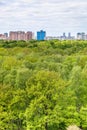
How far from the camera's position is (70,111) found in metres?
38.8

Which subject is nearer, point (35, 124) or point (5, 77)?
point (35, 124)

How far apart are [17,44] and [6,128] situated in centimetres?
9140

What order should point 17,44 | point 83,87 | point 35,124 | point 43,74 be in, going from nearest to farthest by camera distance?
point 35,124
point 43,74
point 83,87
point 17,44

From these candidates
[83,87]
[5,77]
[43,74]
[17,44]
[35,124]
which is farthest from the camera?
[17,44]

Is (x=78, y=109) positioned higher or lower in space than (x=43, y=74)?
lower

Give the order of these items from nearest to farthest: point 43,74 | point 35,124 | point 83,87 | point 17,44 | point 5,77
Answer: point 35,124 < point 43,74 < point 83,87 < point 5,77 < point 17,44

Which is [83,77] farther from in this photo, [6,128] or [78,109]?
[6,128]

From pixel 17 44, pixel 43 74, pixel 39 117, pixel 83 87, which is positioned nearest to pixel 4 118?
pixel 39 117

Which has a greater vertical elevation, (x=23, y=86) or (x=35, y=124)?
(x=23, y=86)

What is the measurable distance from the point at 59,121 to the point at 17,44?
92.4 meters

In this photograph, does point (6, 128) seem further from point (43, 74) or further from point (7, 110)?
point (43, 74)

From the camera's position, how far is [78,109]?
1631 inches

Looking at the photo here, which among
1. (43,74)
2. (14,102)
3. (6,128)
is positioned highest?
(43,74)

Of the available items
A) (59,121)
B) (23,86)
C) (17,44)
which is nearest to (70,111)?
(59,121)
